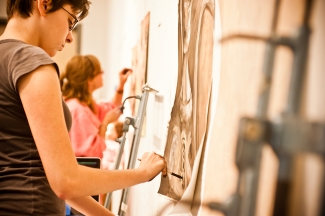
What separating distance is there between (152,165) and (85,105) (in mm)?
1493

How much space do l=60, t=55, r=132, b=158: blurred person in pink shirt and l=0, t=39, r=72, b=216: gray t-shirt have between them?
133 centimetres

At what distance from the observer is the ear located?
2.79 feet

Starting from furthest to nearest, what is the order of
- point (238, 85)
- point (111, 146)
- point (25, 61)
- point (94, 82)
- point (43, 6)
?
1. point (94, 82)
2. point (111, 146)
3. point (43, 6)
4. point (25, 61)
5. point (238, 85)

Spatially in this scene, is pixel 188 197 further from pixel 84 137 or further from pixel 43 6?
pixel 84 137

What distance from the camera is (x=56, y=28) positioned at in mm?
900

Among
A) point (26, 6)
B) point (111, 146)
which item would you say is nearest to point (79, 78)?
point (111, 146)

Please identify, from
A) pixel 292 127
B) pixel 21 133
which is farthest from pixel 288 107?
pixel 21 133

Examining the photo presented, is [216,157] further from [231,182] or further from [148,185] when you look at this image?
[148,185]

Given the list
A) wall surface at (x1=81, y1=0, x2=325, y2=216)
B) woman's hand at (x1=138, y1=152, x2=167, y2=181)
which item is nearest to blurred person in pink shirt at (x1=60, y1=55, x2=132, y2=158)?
wall surface at (x1=81, y1=0, x2=325, y2=216)

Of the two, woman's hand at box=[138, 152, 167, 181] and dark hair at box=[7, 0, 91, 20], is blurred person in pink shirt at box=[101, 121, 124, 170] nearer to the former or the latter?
woman's hand at box=[138, 152, 167, 181]

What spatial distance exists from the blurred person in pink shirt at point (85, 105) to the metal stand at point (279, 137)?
5.11 feet

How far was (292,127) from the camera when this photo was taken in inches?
20.0

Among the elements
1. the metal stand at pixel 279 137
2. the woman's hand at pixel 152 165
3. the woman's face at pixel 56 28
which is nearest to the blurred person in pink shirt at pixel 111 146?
the woman's hand at pixel 152 165

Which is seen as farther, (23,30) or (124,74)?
(124,74)
